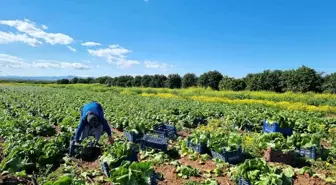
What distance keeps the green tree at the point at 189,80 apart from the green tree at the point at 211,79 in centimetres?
410

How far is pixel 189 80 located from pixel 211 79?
8.45m

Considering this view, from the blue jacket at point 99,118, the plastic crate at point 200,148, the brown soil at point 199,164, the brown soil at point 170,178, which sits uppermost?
the blue jacket at point 99,118

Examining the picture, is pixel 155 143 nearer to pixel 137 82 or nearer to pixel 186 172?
pixel 186 172

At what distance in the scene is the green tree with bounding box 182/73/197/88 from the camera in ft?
221

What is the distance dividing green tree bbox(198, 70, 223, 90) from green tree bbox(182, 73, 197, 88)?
4100mm

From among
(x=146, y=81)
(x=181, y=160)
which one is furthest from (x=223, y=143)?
(x=146, y=81)

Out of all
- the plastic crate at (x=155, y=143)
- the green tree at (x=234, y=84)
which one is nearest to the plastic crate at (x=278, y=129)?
the plastic crate at (x=155, y=143)

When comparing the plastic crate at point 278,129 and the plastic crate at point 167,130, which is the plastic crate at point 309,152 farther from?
the plastic crate at point 167,130

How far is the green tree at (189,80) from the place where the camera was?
67250 millimetres

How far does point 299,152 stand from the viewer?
721 cm

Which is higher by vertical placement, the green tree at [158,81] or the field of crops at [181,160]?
the green tree at [158,81]

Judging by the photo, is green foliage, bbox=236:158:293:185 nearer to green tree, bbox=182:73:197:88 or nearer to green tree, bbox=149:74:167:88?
green tree, bbox=182:73:197:88

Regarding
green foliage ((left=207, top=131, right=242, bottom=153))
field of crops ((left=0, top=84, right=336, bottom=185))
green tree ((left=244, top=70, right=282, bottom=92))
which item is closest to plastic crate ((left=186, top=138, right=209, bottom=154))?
field of crops ((left=0, top=84, right=336, bottom=185))

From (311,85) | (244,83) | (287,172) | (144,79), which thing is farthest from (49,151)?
(144,79)
